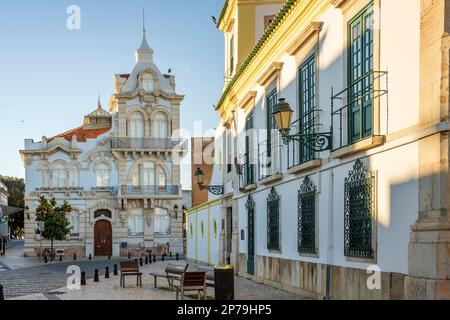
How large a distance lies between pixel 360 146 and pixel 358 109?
0.92 metres

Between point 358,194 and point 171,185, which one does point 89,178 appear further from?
point 358,194

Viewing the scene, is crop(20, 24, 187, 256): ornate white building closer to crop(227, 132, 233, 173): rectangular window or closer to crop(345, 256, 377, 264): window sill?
crop(227, 132, 233, 173): rectangular window

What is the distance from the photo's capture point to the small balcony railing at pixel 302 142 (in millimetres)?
13430

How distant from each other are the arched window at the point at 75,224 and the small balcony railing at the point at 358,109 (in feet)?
111

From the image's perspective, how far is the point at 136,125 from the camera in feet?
147

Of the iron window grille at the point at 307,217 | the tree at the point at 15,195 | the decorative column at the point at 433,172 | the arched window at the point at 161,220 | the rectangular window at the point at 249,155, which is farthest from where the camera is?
the tree at the point at 15,195

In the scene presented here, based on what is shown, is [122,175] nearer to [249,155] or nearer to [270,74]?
[249,155]

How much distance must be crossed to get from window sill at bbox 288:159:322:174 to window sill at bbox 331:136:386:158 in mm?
1040

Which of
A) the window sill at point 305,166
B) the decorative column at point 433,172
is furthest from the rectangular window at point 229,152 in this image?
the decorative column at point 433,172

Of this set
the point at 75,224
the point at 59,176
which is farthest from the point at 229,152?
the point at 59,176

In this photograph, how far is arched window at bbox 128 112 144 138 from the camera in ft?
146

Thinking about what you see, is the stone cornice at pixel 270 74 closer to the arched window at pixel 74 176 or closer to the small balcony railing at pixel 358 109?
the small balcony railing at pixel 358 109
